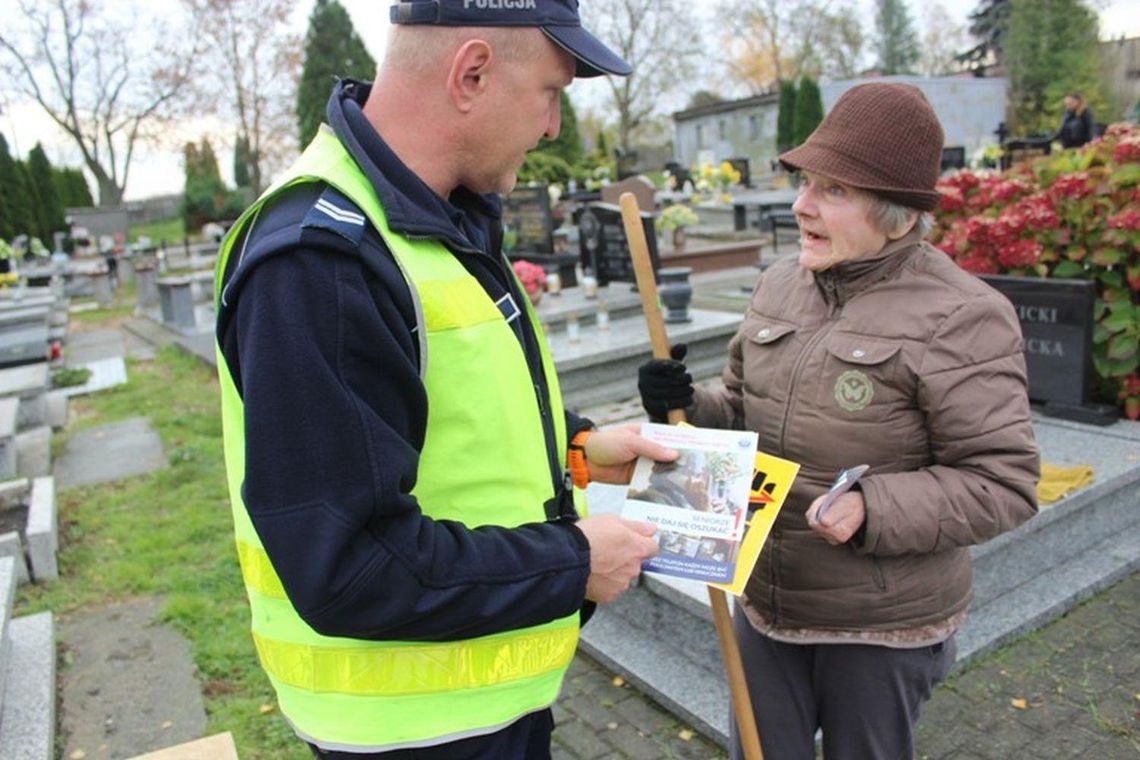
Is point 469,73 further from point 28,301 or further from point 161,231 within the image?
point 161,231

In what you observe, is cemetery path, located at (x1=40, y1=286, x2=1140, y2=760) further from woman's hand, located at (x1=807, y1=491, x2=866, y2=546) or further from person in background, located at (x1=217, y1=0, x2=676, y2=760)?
person in background, located at (x1=217, y1=0, x2=676, y2=760)

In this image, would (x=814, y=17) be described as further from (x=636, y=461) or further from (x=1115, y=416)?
(x=636, y=461)

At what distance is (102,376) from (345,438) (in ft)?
37.1

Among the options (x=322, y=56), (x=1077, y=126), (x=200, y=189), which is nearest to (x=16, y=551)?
(x=1077, y=126)

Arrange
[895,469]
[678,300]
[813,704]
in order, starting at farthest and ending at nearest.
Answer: [678,300] < [813,704] < [895,469]

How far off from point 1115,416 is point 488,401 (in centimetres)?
516

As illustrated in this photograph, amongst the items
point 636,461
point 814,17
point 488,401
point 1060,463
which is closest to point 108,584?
point 636,461

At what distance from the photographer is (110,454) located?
7.75m

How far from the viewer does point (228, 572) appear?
5211 mm

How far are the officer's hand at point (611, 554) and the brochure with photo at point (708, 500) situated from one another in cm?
24

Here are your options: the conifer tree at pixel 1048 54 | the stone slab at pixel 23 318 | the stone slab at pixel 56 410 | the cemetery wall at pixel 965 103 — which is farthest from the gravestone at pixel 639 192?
the conifer tree at pixel 1048 54

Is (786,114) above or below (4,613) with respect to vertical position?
above

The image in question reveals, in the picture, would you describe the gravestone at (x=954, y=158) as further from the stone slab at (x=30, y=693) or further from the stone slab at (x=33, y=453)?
the stone slab at (x=30, y=693)

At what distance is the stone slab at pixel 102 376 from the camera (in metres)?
10.4
